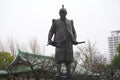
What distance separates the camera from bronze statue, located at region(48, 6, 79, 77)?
7785 mm

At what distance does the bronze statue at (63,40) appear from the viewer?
307 inches

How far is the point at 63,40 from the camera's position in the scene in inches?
310

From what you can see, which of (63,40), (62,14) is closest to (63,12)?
(62,14)

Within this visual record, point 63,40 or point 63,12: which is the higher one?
point 63,12

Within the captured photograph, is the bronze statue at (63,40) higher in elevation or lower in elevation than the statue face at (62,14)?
lower

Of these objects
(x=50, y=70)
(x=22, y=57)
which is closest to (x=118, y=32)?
(x=22, y=57)

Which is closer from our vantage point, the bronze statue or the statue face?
the bronze statue

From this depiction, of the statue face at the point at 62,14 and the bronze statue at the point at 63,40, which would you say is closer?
the bronze statue at the point at 63,40

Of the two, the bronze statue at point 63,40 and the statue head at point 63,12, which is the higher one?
the statue head at point 63,12

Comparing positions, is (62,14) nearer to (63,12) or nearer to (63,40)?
(63,12)

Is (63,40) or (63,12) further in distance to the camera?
(63,12)

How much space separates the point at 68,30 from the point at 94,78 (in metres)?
12.4

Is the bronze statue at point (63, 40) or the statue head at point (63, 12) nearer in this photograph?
the bronze statue at point (63, 40)

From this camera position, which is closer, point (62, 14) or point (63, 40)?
point (63, 40)
